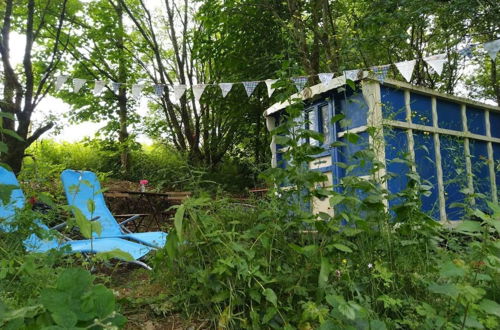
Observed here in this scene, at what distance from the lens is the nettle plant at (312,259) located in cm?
148

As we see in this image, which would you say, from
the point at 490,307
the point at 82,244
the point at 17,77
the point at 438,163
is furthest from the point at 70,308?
the point at 17,77

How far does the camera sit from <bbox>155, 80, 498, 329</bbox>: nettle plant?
1481 mm

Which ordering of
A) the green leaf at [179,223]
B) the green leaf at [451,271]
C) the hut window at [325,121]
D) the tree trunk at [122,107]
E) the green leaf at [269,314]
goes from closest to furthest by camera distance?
the green leaf at [451,271] → the green leaf at [179,223] → the green leaf at [269,314] → the hut window at [325,121] → the tree trunk at [122,107]

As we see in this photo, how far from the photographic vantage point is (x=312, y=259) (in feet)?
5.24

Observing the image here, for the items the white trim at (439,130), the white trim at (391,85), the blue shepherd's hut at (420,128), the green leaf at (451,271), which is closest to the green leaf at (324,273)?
the green leaf at (451,271)

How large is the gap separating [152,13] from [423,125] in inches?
342

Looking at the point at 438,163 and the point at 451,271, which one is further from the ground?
the point at 438,163

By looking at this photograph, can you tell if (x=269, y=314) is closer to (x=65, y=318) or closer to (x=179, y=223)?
(x=179, y=223)

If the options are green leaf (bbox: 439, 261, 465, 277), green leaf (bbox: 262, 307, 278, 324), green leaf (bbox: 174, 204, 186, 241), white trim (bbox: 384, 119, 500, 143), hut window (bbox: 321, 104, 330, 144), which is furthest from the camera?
hut window (bbox: 321, 104, 330, 144)

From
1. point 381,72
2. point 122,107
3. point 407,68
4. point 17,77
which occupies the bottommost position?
point 381,72

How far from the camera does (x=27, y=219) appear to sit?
1.99 m

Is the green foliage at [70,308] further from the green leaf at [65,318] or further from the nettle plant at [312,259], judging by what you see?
the nettle plant at [312,259]

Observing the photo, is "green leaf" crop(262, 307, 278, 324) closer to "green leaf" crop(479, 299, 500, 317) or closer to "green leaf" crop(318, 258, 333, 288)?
"green leaf" crop(318, 258, 333, 288)

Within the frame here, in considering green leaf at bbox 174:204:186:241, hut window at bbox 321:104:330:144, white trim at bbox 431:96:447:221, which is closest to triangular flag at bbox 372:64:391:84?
white trim at bbox 431:96:447:221
